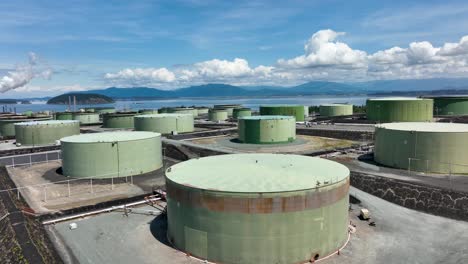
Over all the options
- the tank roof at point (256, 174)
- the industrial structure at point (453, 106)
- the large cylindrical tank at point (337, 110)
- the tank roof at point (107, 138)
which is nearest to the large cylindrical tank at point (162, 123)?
the tank roof at point (107, 138)

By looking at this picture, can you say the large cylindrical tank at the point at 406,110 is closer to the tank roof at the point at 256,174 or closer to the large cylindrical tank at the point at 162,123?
the large cylindrical tank at the point at 162,123

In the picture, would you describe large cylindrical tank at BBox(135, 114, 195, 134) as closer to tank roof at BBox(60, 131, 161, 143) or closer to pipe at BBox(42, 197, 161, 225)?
tank roof at BBox(60, 131, 161, 143)

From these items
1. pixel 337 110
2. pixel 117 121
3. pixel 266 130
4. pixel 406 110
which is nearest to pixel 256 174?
pixel 266 130

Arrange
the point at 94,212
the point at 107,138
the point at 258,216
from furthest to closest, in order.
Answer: the point at 107,138 → the point at 94,212 → the point at 258,216

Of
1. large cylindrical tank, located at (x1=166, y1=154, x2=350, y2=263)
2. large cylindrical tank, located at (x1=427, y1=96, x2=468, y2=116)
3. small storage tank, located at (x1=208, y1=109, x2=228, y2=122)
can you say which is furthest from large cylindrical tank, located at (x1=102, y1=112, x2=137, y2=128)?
large cylindrical tank, located at (x1=427, y1=96, x2=468, y2=116)

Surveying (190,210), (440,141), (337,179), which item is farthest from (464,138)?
(190,210)

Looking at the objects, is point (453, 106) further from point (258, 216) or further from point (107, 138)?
point (258, 216)
